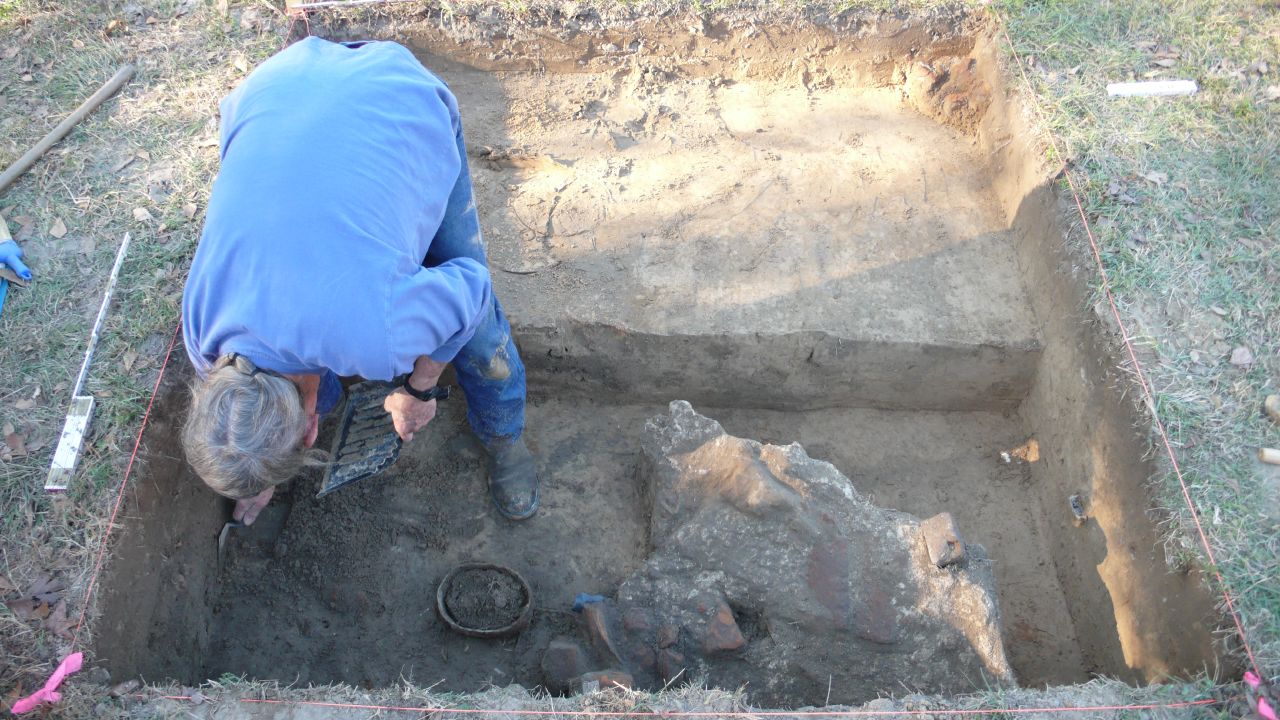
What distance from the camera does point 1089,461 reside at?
3.08 metres

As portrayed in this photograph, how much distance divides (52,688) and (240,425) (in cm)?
97

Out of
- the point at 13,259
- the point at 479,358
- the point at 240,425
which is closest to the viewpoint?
the point at 240,425

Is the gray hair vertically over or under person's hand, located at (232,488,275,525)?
over

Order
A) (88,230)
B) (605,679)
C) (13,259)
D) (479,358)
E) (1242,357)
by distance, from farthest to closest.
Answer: (88,230), (13,259), (1242,357), (479,358), (605,679)

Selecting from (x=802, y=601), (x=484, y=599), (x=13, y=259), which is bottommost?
(x=484, y=599)

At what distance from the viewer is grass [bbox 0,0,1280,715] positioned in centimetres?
254

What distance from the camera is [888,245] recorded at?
365 cm

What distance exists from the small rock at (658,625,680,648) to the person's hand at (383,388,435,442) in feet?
3.53

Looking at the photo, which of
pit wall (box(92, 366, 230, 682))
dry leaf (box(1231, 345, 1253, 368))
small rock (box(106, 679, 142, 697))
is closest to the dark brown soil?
pit wall (box(92, 366, 230, 682))

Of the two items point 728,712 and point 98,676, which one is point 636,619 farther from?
point 98,676

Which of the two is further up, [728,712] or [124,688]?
[728,712]

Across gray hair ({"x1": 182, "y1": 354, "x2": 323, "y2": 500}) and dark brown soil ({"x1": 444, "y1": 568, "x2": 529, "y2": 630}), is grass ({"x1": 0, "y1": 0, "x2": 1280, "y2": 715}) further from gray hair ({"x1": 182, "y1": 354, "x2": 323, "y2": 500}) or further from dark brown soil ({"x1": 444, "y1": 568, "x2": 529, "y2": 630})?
dark brown soil ({"x1": 444, "y1": 568, "x2": 529, "y2": 630})

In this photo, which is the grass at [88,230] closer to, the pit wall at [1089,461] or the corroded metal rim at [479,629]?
the corroded metal rim at [479,629]

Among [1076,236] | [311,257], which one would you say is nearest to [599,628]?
[311,257]
